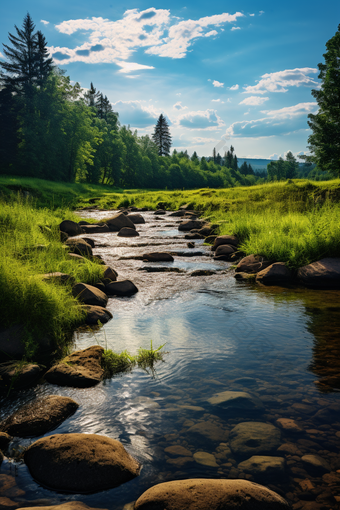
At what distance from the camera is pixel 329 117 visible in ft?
114

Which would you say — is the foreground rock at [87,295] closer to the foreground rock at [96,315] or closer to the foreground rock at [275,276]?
the foreground rock at [96,315]

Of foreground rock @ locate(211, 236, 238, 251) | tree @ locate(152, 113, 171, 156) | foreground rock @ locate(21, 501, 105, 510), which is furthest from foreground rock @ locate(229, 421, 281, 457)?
tree @ locate(152, 113, 171, 156)

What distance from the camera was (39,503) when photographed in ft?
7.88

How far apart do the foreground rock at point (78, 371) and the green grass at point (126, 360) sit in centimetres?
10

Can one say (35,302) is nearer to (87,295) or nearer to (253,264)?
(87,295)

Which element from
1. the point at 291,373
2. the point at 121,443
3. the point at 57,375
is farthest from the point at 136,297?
the point at 121,443

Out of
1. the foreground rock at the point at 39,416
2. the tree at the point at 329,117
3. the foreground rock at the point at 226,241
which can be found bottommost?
the foreground rock at the point at 39,416

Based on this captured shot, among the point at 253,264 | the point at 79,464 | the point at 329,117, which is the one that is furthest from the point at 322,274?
the point at 329,117

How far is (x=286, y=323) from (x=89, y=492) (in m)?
4.39

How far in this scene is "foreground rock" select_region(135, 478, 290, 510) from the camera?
225 cm

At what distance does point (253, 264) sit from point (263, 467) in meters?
7.41

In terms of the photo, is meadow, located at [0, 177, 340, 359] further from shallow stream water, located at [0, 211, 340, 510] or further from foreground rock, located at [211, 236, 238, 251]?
shallow stream water, located at [0, 211, 340, 510]

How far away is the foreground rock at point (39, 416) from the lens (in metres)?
3.16

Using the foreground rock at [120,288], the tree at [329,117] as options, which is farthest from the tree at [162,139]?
the foreground rock at [120,288]
